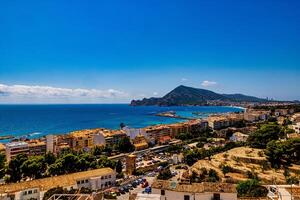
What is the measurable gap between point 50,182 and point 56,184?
2.65ft

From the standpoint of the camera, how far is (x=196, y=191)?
50.1ft

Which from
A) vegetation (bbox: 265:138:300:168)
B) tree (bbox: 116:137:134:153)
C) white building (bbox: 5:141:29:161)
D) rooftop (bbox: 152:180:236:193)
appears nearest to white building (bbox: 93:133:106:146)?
tree (bbox: 116:137:134:153)

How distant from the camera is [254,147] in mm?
35031

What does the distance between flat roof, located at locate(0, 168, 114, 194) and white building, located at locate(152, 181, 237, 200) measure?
11.8 metres

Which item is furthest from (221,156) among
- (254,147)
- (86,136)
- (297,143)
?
(86,136)

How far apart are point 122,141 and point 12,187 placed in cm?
2797

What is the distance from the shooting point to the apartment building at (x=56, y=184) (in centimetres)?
2134

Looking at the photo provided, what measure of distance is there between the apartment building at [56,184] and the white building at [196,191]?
11.1 metres

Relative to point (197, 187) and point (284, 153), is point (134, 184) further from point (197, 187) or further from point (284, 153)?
point (284, 153)

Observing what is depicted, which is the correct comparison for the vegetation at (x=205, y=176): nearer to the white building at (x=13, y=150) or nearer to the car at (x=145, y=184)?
the car at (x=145, y=184)

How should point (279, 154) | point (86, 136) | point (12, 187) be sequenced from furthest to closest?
point (86, 136), point (279, 154), point (12, 187)

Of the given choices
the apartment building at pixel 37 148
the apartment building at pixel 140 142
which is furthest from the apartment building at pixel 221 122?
the apartment building at pixel 37 148

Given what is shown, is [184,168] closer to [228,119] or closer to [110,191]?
[110,191]

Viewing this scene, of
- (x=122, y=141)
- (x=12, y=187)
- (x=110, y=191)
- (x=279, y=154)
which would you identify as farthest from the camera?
(x=122, y=141)
